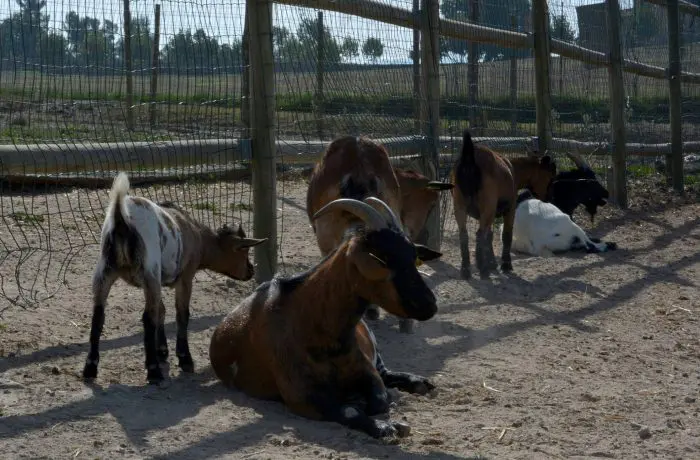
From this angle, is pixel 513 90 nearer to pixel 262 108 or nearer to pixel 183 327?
pixel 262 108

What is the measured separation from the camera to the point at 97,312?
585 centimetres

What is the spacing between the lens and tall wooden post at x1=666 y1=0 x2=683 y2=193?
15953 mm

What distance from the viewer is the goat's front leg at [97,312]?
5805 millimetres

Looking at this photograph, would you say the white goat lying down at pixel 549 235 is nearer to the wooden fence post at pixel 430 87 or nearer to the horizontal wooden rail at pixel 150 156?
the wooden fence post at pixel 430 87

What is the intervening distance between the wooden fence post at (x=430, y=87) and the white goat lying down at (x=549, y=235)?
170 cm

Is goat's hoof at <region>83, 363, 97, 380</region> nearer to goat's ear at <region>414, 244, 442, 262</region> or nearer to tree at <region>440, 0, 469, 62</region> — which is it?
goat's ear at <region>414, 244, 442, 262</region>

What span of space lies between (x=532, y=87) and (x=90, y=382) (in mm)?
8266

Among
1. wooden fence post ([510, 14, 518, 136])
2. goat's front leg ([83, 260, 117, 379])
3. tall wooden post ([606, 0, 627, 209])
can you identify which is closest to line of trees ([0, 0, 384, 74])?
goat's front leg ([83, 260, 117, 379])

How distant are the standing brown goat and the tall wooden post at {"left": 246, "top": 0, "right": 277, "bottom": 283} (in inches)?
95.7

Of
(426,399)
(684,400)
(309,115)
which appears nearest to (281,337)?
(426,399)

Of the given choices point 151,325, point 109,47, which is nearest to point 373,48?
Result: point 109,47

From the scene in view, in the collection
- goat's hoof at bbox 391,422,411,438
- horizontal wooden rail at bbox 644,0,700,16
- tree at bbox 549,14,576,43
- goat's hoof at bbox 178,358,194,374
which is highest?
horizontal wooden rail at bbox 644,0,700,16

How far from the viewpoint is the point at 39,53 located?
657cm

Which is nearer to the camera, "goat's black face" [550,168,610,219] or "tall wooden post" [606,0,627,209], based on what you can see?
"goat's black face" [550,168,610,219]
